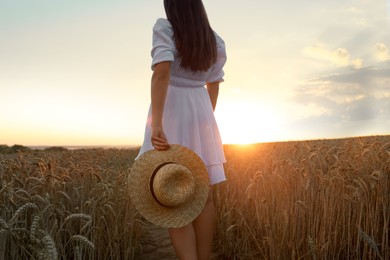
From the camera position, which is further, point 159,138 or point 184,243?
point 184,243

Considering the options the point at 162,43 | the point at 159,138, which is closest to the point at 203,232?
the point at 159,138

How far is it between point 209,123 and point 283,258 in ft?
3.81

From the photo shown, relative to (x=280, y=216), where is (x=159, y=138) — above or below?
above

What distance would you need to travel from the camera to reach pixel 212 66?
3.08 meters

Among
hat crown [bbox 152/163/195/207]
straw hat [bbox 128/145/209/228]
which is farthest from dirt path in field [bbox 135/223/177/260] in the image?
hat crown [bbox 152/163/195/207]

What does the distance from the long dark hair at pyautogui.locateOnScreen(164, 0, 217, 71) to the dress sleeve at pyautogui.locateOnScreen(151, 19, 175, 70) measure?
5cm

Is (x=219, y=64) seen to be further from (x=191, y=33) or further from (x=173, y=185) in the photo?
(x=173, y=185)

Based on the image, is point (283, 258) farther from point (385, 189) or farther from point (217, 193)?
point (217, 193)

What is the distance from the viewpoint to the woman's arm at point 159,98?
2602 millimetres

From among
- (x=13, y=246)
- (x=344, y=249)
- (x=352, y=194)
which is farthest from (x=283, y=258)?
(x=13, y=246)

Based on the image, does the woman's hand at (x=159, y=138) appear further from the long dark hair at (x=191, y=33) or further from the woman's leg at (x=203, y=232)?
the woman's leg at (x=203, y=232)

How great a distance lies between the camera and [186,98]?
2.85m

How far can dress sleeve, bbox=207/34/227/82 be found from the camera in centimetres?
309

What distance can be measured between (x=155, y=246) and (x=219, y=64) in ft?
6.93
